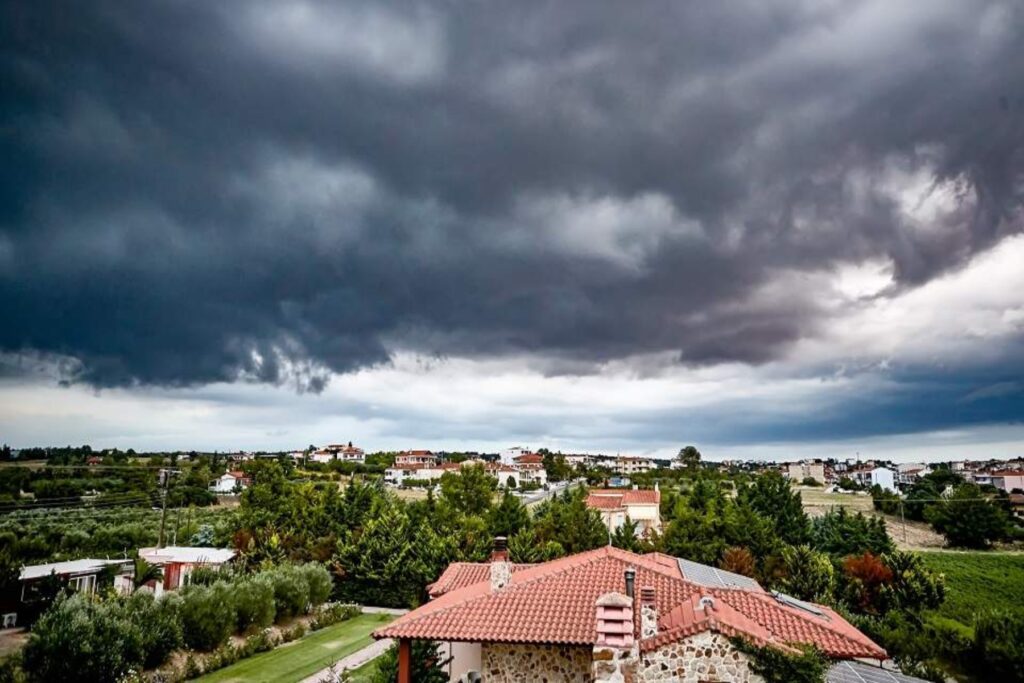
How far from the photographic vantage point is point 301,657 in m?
23.6

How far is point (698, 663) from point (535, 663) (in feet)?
13.7

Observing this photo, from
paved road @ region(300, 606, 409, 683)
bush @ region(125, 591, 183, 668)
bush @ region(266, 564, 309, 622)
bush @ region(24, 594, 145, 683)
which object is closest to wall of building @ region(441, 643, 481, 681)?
paved road @ region(300, 606, 409, 683)

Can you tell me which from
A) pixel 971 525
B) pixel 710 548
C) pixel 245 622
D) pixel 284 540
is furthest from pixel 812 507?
pixel 245 622

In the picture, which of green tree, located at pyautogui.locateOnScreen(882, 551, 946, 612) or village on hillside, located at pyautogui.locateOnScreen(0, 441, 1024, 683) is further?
green tree, located at pyautogui.locateOnScreen(882, 551, 946, 612)

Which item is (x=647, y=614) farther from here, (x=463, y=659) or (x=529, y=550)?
(x=529, y=550)

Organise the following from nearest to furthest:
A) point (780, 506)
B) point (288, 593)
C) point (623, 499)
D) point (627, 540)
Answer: point (288, 593) → point (627, 540) → point (780, 506) → point (623, 499)

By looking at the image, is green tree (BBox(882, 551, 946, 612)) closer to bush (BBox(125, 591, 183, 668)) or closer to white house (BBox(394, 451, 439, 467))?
bush (BBox(125, 591, 183, 668))

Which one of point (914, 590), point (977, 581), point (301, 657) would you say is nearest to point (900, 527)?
point (977, 581)

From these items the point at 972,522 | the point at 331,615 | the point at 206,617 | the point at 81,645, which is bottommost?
the point at 972,522

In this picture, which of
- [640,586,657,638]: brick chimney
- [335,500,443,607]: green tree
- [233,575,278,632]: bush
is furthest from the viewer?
[335,500,443,607]: green tree

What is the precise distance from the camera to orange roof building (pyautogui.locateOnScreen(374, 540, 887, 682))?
1027cm

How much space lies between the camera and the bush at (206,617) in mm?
22766

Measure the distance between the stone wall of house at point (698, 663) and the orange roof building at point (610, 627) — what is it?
0.02 m

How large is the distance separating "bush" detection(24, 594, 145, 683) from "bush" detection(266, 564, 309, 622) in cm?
940
